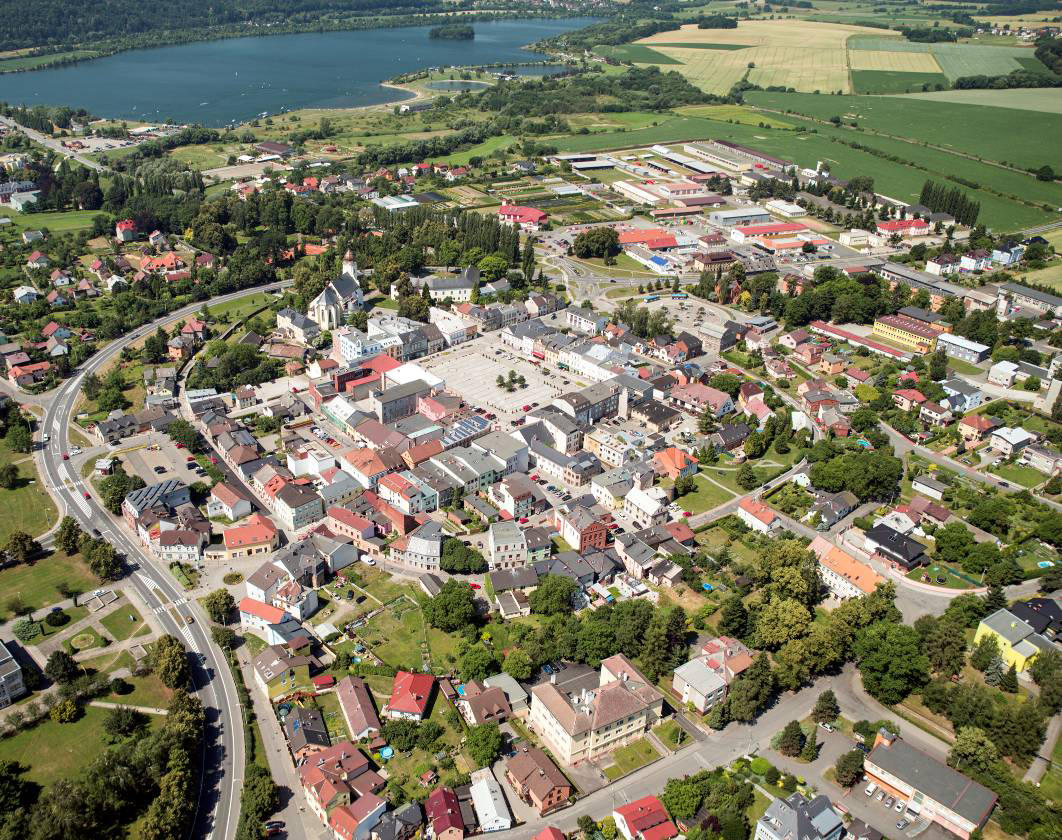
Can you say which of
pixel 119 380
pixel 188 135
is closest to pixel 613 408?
pixel 119 380

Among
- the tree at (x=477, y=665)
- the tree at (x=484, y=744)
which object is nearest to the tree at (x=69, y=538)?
the tree at (x=477, y=665)

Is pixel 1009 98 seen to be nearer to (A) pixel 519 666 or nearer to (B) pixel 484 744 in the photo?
(A) pixel 519 666

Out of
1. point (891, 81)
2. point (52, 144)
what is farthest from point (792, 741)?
point (891, 81)

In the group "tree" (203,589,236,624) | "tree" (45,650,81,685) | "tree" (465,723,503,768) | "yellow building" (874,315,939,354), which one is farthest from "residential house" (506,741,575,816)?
"yellow building" (874,315,939,354)

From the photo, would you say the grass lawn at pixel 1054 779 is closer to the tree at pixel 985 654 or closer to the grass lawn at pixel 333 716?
the tree at pixel 985 654

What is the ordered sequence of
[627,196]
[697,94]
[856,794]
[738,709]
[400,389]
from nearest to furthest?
[856,794] < [738,709] < [400,389] < [627,196] < [697,94]

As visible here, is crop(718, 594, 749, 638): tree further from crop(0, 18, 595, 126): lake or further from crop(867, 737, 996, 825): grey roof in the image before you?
crop(0, 18, 595, 126): lake

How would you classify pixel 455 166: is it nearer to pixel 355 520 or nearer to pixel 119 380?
pixel 119 380
